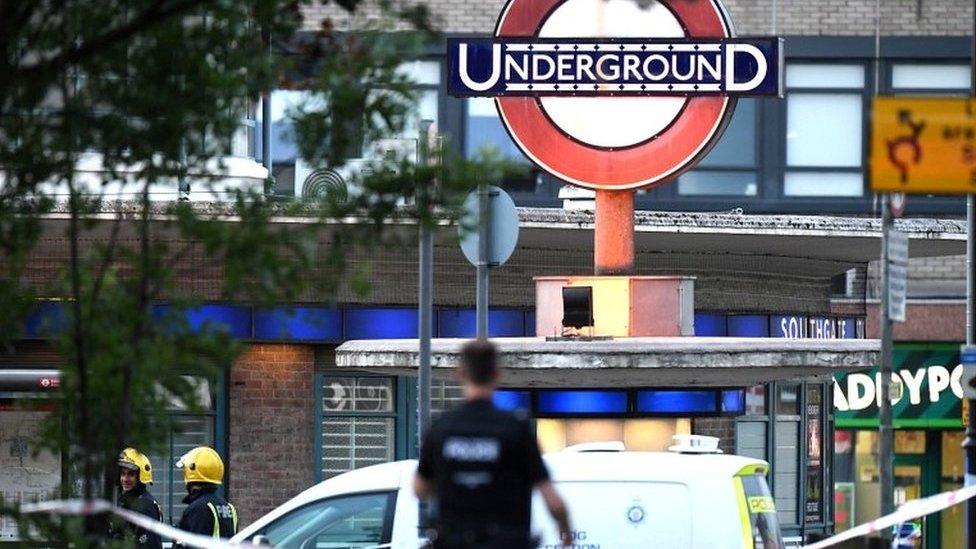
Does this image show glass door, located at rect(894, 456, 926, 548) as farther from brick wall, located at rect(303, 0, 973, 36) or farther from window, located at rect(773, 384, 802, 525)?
window, located at rect(773, 384, 802, 525)

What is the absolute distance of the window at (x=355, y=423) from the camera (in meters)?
24.5

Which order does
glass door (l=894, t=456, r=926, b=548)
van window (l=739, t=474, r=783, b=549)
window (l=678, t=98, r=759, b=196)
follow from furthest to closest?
glass door (l=894, t=456, r=926, b=548)
window (l=678, t=98, r=759, b=196)
van window (l=739, t=474, r=783, b=549)

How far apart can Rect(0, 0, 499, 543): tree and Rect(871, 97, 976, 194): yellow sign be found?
193 centimetres

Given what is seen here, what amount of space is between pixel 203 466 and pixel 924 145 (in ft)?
26.4

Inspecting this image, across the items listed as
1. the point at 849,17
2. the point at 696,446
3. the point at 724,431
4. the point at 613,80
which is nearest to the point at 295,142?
the point at 696,446

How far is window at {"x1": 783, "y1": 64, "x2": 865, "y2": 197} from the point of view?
34062 mm

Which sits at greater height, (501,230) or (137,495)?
(501,230)

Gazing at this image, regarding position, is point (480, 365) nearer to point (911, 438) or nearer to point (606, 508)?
point (606, 508)

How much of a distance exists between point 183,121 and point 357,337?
1569cm

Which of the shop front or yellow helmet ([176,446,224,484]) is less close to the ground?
yellow helmet ([176,446,224,484])

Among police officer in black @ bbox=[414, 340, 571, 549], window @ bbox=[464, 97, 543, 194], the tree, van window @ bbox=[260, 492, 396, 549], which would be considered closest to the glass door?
window @ bbox=[464, 97, 543, 194]

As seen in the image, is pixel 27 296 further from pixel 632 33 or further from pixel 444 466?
pixel 632 33

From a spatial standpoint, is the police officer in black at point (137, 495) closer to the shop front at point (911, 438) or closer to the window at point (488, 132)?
the window at point (488, 132)

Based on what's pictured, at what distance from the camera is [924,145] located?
980 cm
